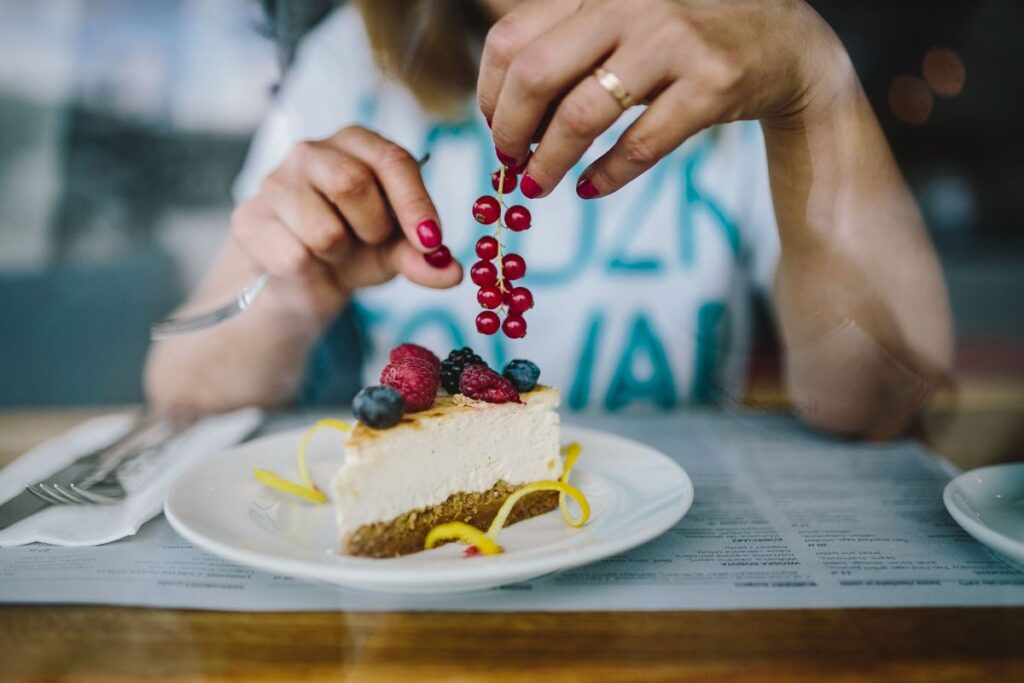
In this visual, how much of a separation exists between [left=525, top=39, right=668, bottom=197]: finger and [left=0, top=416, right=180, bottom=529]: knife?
0.55m

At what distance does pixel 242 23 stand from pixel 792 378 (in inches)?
37.5

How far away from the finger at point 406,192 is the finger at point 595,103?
0.83ft

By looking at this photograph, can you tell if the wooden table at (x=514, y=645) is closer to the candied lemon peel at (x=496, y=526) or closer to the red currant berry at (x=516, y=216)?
the candied lemon peel at (x=496, y=526)

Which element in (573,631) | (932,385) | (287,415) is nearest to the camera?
(573,631)

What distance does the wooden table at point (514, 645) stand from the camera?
437 millimetres

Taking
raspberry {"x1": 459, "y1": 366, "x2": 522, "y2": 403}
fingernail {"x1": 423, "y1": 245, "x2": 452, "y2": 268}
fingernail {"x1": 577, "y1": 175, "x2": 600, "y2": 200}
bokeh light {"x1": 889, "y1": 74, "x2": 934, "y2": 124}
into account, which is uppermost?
bokeh light {"x1": 889, "y1": 74, "x2": 934, "y2": 124}

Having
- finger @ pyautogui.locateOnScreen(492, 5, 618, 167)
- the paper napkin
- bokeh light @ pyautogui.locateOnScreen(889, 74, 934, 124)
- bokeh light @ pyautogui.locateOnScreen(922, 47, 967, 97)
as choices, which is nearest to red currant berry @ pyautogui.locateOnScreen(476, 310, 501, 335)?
finger @ pyautogui.locateOnScreen(492, 5, 618, 167)

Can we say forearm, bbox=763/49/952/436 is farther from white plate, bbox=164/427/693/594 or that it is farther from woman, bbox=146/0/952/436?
white plate, bbox=164/427/693/594

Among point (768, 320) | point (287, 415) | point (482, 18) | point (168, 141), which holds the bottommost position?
point (287, 415)

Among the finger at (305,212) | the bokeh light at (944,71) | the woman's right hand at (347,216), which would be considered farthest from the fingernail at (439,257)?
the bokeh light at (944,71)

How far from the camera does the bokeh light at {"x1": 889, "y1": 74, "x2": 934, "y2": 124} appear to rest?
100 cm

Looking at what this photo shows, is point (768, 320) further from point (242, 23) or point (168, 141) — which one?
point (168, 141)

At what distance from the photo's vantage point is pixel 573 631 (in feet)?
1.59

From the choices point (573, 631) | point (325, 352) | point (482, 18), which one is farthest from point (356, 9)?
point (573, 631)
